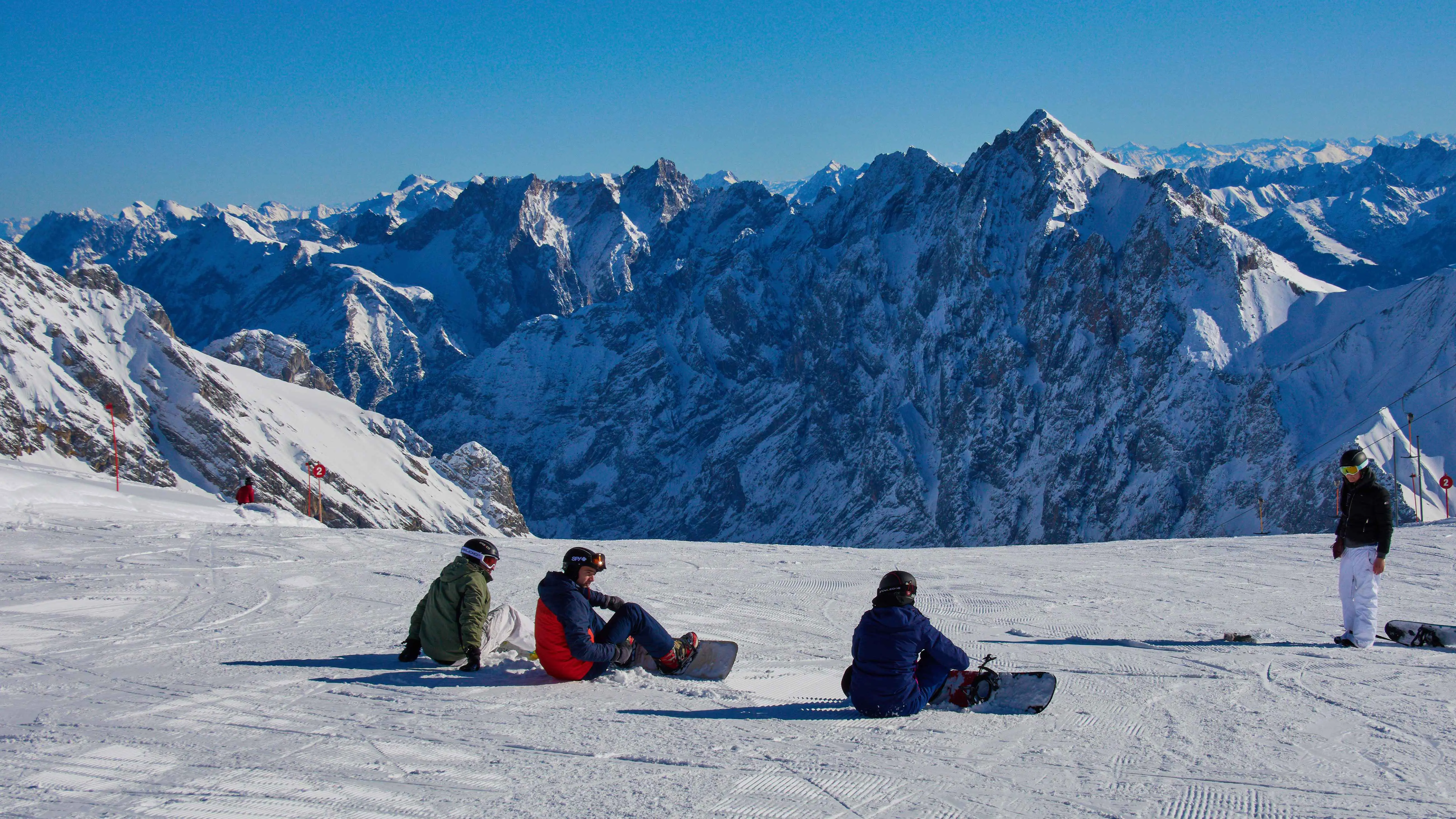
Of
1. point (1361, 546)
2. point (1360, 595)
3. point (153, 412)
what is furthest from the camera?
point (153, 412)

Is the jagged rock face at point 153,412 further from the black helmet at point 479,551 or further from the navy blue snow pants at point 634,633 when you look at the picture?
the navy blue snow pants at point 634,633

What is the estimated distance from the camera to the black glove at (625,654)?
916cm

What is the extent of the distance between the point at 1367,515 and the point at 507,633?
913cm

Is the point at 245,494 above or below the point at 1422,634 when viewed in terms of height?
below

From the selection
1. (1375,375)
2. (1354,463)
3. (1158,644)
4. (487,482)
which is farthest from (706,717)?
(487,482)

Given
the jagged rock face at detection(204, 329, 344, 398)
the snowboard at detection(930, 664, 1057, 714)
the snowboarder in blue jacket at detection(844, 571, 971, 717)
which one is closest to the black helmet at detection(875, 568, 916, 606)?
the snowboarder in blue jacket at detection(844, 571, 971, 717)

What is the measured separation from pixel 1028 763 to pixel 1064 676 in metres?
3.03

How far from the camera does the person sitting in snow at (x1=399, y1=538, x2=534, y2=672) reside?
30.6ft

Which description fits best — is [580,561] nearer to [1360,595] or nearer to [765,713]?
[765,713]

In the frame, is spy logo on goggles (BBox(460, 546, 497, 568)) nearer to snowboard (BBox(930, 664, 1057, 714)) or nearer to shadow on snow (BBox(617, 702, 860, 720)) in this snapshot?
shadow on snow (BBox(617, 702, 860, 720))

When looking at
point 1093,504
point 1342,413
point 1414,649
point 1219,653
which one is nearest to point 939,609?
point 1219,653

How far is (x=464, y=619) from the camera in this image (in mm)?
9336

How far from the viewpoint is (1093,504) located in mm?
149500

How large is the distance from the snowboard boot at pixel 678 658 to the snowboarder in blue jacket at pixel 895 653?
6.12ft
